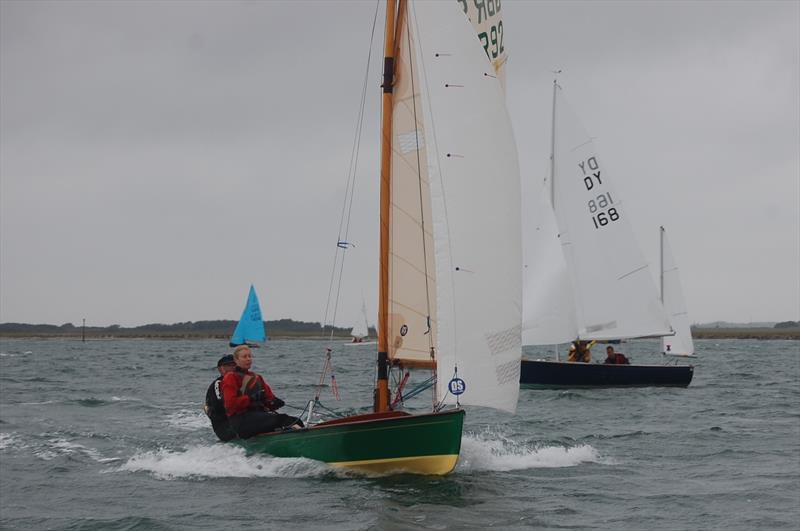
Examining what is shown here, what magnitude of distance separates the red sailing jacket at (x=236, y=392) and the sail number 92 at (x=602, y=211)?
59.1 feet

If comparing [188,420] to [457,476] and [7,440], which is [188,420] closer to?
[7,440]

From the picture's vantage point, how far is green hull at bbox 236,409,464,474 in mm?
11594

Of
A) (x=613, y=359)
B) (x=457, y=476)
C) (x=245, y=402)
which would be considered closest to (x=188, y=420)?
(x=245, y=402)

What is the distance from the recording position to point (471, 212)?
11.8 metres

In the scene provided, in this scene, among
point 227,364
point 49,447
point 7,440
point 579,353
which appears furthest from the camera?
point 579,353

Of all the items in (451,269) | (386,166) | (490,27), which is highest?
(490,27)

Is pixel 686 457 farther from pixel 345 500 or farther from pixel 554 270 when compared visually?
pixel 554 270

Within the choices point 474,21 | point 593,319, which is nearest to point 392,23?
point 474,21

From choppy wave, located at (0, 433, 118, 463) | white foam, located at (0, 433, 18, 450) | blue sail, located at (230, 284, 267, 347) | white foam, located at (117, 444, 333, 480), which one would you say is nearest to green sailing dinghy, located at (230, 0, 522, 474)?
white foam, located at (117, 444, 333, 480)

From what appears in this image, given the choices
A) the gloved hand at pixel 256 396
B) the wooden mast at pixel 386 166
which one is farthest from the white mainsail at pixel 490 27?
the gloved hand at pixel 256 396

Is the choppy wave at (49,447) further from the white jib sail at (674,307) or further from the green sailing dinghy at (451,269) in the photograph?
the white jib sail at (674,307)

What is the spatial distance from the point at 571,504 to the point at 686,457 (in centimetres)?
428

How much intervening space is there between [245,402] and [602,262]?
18.3 m

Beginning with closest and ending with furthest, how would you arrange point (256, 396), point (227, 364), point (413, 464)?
point (413, 464) < point (256, 396) < point (227, 364)
